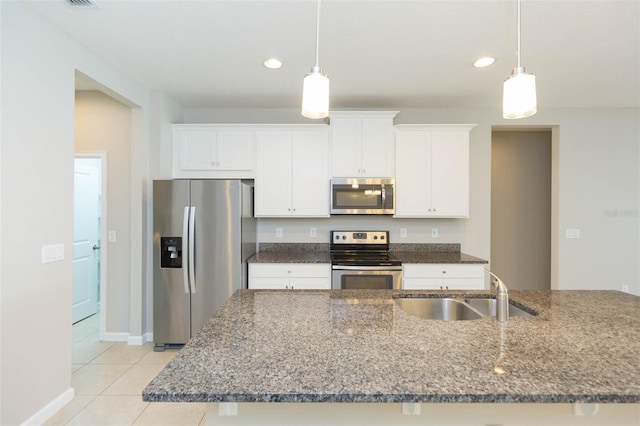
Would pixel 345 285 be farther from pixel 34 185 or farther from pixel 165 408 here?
pixel 34 185

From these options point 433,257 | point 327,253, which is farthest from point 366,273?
point 433,257

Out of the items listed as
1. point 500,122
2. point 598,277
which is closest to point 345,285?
point 500,122

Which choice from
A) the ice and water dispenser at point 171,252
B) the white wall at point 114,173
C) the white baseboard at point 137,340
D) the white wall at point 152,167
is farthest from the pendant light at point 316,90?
the white baseboard at point 137,340

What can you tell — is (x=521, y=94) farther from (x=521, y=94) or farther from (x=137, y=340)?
(x=137, y=340)

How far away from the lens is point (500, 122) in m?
3.65

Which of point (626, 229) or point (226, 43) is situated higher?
point (226, 43)

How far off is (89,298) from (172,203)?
220 cm

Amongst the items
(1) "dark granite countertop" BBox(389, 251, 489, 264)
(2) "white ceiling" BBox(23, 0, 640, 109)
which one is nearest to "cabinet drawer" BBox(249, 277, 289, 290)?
(1) "dark granite countertop" BBox(389, 251, 489, 264)

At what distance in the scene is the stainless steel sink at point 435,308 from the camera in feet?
5.65

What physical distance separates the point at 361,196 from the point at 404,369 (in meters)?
2.51

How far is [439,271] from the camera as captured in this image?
3041mm

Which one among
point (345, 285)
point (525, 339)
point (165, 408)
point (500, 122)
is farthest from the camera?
point (500, 122)

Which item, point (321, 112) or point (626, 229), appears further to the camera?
point (626, 229)

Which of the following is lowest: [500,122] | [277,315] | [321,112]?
[277,315]
